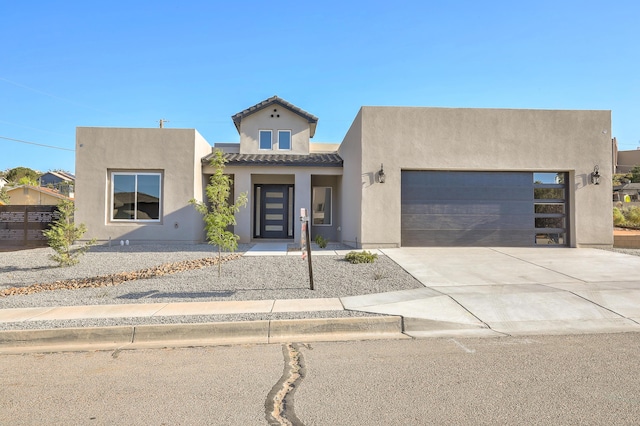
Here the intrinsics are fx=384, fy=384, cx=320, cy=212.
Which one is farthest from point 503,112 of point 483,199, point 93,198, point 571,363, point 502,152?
point 93,198

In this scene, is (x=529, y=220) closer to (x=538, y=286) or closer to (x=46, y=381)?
(x=538, y=286)

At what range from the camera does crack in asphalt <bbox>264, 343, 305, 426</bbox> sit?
319 centimetres

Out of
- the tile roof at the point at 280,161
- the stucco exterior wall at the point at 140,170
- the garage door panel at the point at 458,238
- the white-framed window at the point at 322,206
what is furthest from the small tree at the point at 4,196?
the garage door panel at the point at 458,238

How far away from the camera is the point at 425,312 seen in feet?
20.6

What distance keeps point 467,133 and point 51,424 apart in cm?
1302

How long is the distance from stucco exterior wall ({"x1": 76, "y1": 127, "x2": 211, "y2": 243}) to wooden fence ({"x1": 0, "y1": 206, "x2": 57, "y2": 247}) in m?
1.58

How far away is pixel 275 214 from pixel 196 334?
1184 centimetres

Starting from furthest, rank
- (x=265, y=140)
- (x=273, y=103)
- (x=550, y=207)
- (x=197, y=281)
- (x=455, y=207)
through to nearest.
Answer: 1. (x=265, y=140)
2. (x=273, y=103)
3. (x=550, y=207)
4. (x=455, y=207)
5. (x=197, y=281)

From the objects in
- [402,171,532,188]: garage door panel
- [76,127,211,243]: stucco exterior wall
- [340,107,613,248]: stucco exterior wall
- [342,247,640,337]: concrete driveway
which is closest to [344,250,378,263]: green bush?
[342,247,640,337]: concrete driveway

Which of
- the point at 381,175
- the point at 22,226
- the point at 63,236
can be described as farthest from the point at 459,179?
the point at 22,226

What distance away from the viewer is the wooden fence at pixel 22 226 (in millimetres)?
14477

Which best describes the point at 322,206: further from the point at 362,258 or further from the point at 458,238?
the point at 362,258

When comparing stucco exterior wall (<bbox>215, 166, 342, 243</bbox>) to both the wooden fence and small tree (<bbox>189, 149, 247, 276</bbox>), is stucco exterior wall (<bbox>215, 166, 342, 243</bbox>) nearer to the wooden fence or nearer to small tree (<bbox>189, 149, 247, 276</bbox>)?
the wooden fence

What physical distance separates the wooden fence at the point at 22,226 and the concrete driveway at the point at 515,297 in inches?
525
